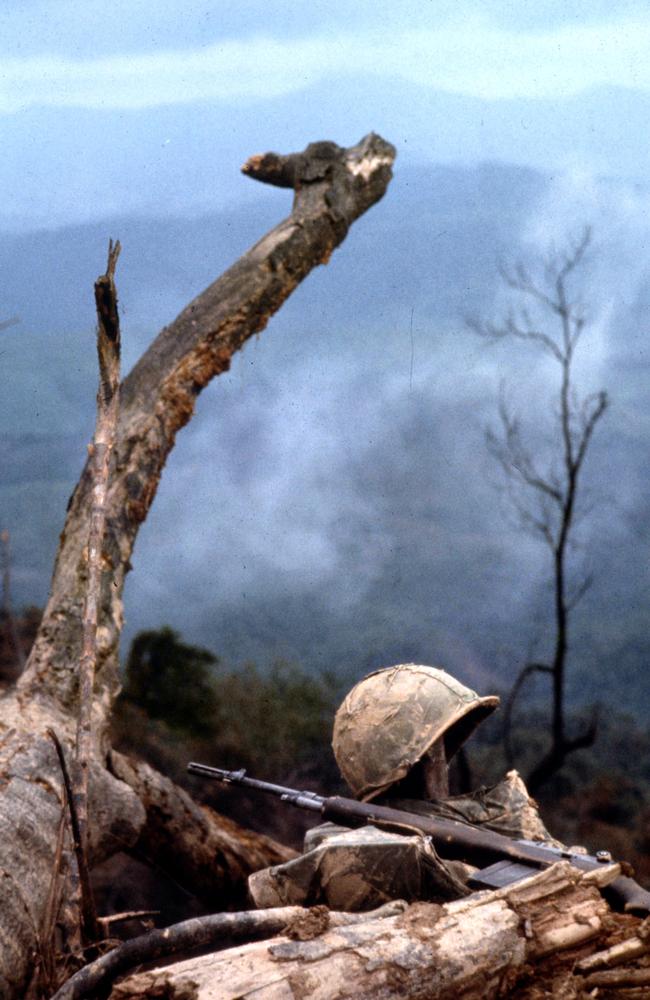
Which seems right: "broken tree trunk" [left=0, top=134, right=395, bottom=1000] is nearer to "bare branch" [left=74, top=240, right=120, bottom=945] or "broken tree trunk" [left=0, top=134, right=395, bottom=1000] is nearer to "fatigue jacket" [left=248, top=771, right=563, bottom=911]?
"bare branch" [left=74, top=240, right=120, bottom=945]

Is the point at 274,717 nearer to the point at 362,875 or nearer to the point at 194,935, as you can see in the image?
the point at 362,875

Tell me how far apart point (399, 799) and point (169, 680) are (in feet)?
18.5

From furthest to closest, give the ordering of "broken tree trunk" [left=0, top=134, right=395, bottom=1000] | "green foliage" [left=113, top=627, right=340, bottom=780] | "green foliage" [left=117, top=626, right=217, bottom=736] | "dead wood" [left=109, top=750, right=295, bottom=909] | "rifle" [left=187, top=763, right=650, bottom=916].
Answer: "green foliage" [left=117, top=626, right=217, bottom=736]
"green foliage" [left=113, top=627, right=340, bottom=780]
"dead wood" [left=109, top=750, right=295, bottom=909]
"broken tree trunk" [left=0, top=134, right=395, bottom=1000]
"rifle" [left=187, top=763, right=650, bottom=916]

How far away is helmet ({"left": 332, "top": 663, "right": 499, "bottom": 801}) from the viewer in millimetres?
3975

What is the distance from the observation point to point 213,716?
9.70 m

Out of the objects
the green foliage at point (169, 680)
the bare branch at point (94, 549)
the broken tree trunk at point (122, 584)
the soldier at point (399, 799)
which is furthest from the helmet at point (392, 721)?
the green foliage at point (169, 680)

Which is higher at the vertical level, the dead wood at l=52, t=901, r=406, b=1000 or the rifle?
the rifle

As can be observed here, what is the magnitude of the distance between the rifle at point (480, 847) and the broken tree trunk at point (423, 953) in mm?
171

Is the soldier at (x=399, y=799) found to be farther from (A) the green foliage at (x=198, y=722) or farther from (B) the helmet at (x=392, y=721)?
(A) the green foliage at (x=198, y=722)

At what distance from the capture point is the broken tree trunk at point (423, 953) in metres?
2.77

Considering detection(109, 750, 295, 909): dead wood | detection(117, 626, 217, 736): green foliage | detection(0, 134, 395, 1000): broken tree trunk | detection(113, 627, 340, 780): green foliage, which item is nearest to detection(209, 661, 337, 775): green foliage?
detection(113, 627, 340, 780): green foliage

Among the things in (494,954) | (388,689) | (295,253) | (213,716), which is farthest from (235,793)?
(494,954)

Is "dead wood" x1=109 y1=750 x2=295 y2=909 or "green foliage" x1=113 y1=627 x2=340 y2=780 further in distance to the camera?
"green foliage" x1=113 y1=627 x2=340 y2=780

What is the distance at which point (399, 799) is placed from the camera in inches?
160
